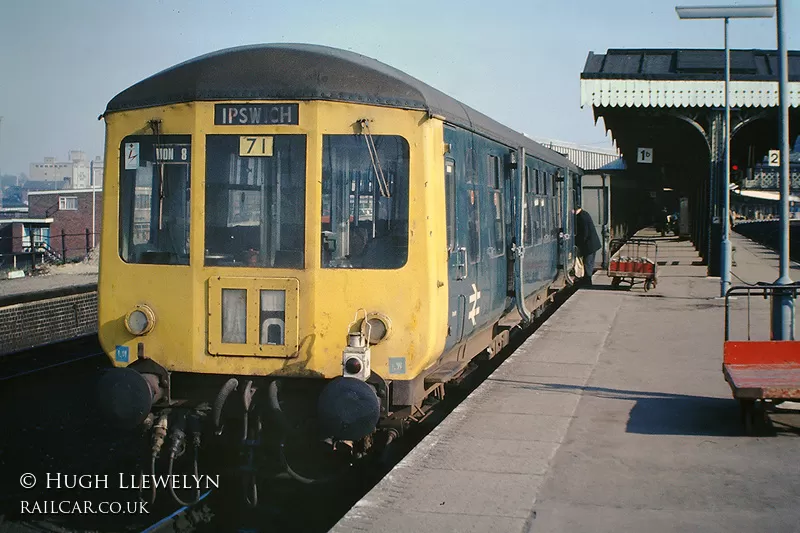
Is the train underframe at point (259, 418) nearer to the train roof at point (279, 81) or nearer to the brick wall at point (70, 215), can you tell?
the train roof at point (279, 81)

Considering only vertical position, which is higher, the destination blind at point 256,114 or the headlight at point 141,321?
the destination blind at point 256,114

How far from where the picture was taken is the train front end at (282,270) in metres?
6.36

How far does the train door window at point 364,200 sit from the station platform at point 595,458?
155 centimetres

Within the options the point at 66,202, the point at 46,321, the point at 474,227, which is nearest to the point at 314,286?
the point at 474,227

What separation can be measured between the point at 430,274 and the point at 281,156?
1.34m

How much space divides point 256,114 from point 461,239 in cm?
207

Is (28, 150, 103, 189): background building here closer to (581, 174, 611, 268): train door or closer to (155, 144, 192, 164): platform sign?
(581, 174, 611, 268): train door

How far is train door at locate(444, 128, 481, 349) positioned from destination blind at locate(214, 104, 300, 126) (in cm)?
126

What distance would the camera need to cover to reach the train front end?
6359 millimetres

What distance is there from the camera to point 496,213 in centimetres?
937

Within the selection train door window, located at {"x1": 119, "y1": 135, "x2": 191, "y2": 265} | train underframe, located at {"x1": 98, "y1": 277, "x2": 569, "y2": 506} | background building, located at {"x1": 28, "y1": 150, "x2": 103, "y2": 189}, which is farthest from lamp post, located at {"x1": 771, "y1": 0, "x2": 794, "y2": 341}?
background building, located at {"x1": 28, "y1": 150, "x2": 103, "y2": 189}

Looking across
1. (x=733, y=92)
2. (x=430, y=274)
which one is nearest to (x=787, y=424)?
(x=430, y=274)

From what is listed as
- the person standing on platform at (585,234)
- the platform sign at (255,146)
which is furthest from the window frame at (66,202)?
the platform sign at (255,146)

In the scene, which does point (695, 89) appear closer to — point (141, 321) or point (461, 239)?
point (461, 239)
